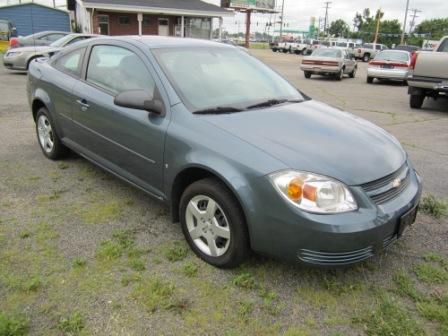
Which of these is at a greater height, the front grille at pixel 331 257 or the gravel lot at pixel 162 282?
the front grille at pixel 331 257

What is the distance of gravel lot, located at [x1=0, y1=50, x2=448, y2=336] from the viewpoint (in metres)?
2.46

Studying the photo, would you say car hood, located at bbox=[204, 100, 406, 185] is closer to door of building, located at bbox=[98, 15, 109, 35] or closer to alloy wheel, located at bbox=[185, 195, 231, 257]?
alloy wheel, located at bbox=[185, 195, 231, 257]

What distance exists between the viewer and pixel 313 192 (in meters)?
2.50

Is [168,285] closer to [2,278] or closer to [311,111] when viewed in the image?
[2,278]

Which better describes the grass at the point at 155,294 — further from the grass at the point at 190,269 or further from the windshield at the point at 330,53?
the windshield at the point at 330,53

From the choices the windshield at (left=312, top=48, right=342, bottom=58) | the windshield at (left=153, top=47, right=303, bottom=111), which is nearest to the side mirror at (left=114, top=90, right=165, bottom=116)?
the windshield at (left=153, top=47, right=303, bottom=111)

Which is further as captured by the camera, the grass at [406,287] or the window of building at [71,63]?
the window of building at [71,63]

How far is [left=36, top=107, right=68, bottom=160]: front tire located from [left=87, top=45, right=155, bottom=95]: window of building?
3.68 feet

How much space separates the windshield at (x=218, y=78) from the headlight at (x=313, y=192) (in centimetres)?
101

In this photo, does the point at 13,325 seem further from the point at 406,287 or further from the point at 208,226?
the point at 406,287

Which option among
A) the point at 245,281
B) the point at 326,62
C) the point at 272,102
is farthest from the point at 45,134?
the point at 326,62

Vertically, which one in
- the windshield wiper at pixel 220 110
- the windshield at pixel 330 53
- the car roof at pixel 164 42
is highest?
the car roof at pixel 164 42

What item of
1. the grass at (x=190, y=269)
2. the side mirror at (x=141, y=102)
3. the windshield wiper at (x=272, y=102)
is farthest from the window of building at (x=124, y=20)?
the grass at (x=190, y=269)

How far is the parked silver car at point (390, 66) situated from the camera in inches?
695
